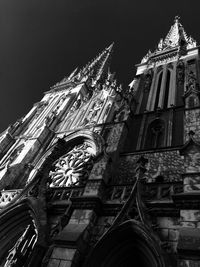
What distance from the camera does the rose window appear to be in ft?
34.2

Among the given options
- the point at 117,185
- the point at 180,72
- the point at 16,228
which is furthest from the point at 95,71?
the point at 117,185

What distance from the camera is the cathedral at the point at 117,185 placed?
19.5 feet

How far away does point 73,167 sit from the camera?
36.3 ft

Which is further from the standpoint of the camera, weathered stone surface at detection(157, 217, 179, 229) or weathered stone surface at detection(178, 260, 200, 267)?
weathered stone surface at detection(157, 217, 179, 229)

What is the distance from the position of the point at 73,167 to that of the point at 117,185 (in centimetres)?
359

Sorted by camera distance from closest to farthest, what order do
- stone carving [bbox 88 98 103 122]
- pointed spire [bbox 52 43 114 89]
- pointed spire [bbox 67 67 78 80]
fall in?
1. stone carving [bbox 88 98 103 122]
2. pointed spire [bbox 52 43 114 89]
3. pointed spire [bbox 67 67 78 80]

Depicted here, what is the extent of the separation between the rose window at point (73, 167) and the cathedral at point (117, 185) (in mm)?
44

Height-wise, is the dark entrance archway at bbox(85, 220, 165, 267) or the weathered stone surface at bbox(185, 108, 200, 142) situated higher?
the weathered stone surface at bbox(185, 108, 200, 142)

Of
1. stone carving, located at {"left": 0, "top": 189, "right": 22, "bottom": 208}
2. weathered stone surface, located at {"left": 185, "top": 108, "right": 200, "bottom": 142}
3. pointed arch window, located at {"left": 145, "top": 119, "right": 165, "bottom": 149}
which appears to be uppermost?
pointed arch window, located at {"left": 145, "top": 119, "right": 165, "bottom": 149}

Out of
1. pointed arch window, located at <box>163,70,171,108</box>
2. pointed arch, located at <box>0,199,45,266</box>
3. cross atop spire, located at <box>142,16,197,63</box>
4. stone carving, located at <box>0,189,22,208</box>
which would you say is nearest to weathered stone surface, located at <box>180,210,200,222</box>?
pointed arch, located at <box>0,199,45,266</box>

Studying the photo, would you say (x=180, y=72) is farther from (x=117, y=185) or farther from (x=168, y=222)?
(x=168, y=222)

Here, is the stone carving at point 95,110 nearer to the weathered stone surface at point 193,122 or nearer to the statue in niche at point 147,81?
the statue in niche at point 147,81

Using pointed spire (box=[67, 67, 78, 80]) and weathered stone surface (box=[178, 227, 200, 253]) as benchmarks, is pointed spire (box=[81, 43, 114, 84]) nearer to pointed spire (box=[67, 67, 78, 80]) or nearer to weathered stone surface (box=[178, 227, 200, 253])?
Result: pointed spire (box=[67, 67, 78, 80])

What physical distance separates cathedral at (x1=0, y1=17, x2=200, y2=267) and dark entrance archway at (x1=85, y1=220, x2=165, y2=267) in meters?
0.02
